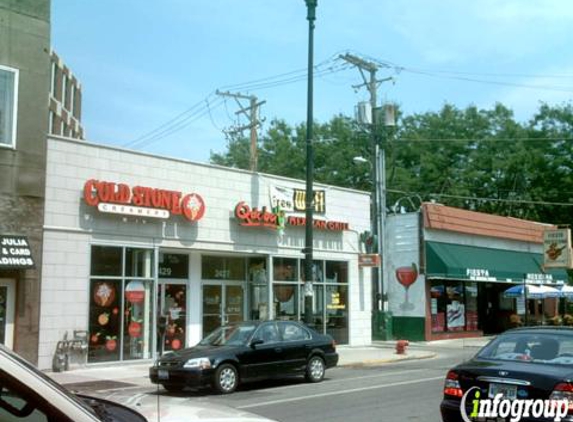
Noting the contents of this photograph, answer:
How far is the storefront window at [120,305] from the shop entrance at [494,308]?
19961mm

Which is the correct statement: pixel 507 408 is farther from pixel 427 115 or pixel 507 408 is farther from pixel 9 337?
→ pixel 427 115

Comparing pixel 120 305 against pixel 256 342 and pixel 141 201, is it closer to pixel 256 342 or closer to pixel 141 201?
pixel 141 201

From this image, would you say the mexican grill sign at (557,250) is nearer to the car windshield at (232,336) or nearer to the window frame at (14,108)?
the car windshield at (232,336)

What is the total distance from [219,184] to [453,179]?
2845 centimetres

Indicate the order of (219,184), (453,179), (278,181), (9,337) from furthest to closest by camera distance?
(453,179) → (278,181) → (219,184) → (9,337)

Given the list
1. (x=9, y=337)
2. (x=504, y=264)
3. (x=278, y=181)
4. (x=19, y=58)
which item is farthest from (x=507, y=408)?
(x=504, y=264)

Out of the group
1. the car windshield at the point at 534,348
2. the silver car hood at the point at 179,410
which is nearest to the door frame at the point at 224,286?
the car windshield at the point at 534,348

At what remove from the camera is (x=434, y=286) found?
101 feet

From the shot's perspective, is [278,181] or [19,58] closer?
[19,58]

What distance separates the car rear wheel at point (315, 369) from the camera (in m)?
15.7

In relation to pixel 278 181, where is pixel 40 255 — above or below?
below

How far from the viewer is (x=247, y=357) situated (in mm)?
14406

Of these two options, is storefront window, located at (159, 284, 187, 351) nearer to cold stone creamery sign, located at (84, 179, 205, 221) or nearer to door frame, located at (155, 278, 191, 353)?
door frame, located at (155, 278, 191, 353)

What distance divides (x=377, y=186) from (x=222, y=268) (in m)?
11.8
